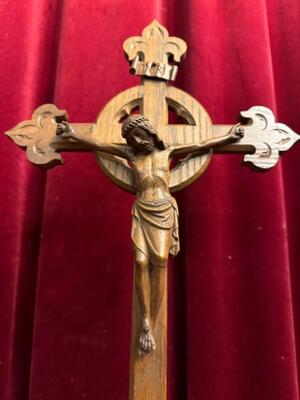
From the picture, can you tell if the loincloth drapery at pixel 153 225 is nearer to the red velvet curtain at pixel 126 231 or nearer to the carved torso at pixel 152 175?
the carved torso at pixel 152 175

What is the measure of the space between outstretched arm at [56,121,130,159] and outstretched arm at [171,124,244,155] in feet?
0.27

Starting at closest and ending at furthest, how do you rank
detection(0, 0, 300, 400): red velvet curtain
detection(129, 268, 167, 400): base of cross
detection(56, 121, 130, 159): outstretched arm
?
detection(129, 268, 167, 400): base of cross
detection(56, 121, 130, 159): outstretched arm
detection(0, 0, 300, 400): red velvet curtain

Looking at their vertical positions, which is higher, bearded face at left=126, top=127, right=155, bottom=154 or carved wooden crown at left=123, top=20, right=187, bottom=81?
carved wooden crown at left=123, top=20, right=187, bottom=81

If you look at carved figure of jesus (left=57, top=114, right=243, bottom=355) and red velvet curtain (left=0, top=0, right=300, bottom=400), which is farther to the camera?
red velvet curtain (left=0, top=0, right=300, bottom=400)

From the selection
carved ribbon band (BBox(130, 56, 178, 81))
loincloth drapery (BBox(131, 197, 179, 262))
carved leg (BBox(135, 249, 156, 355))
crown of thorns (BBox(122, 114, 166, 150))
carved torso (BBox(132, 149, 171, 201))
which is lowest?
carved leg (BBox(135, 249, 156, 355))

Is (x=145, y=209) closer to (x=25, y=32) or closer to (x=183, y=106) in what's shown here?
(x=183, y=106)

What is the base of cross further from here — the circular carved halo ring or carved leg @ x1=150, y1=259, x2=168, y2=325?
the circular carved halo ring

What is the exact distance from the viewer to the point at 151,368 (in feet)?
2.30

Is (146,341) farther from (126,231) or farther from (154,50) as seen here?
(154,50)

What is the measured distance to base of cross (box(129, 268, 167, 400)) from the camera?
2.27 ft

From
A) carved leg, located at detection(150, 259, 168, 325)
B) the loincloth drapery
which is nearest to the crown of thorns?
the loincloth drapery

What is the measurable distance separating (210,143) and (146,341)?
0.34 metres

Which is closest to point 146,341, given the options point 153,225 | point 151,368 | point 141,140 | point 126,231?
point 151,368

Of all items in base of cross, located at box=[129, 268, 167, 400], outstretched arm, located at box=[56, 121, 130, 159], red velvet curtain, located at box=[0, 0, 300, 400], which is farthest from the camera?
red velvet curtain, located at box=[0, 0, 300, 400]
